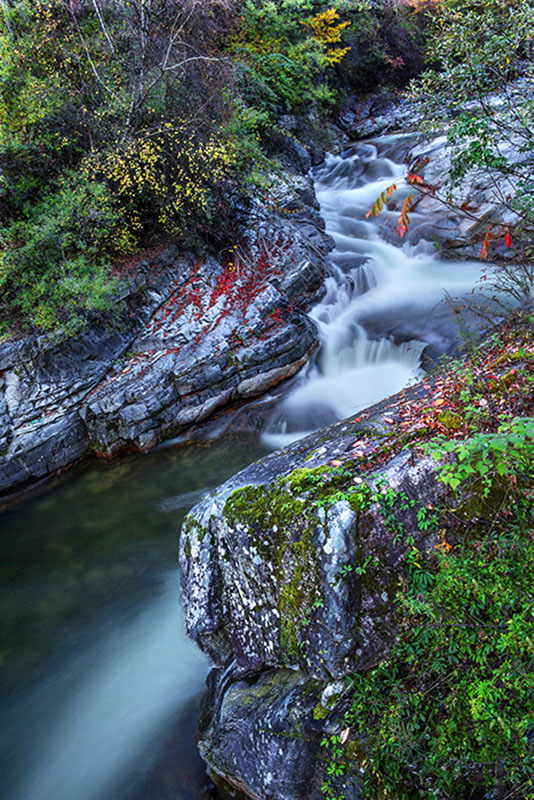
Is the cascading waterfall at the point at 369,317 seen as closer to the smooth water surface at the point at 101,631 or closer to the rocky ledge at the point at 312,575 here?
the smooth water surface at the point at 101,631

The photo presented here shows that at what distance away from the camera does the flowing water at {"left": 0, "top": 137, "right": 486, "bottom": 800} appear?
3.61m

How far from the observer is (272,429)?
7.36 meters

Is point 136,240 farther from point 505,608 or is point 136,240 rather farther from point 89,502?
point 505,608

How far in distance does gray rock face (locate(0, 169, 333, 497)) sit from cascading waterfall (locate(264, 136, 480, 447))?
0.67 metres

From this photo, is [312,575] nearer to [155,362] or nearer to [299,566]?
[299,566]

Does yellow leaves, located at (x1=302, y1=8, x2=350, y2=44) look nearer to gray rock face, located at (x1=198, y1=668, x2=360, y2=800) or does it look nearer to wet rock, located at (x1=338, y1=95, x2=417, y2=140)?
wet rock, located at (x1=338, y1=95, x2=417, y2=140)

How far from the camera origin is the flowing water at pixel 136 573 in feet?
11.8

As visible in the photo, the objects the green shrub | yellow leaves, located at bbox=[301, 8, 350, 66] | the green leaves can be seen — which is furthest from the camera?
yellow leaves, located at bbox=[301, 8, 350, 66]

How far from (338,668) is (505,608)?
102 centimetres

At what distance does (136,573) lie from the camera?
5.32 metres

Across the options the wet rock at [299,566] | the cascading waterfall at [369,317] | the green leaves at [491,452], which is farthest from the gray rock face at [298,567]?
the cascading waterfall at [369,317]

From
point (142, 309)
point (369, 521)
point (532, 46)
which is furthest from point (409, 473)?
point (142, 309)

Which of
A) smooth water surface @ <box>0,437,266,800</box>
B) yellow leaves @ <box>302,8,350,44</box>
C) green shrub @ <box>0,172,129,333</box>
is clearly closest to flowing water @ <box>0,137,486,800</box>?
smooth water surface @ <box>0,437,266,800</box>

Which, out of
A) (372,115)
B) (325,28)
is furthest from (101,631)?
(372,115)
